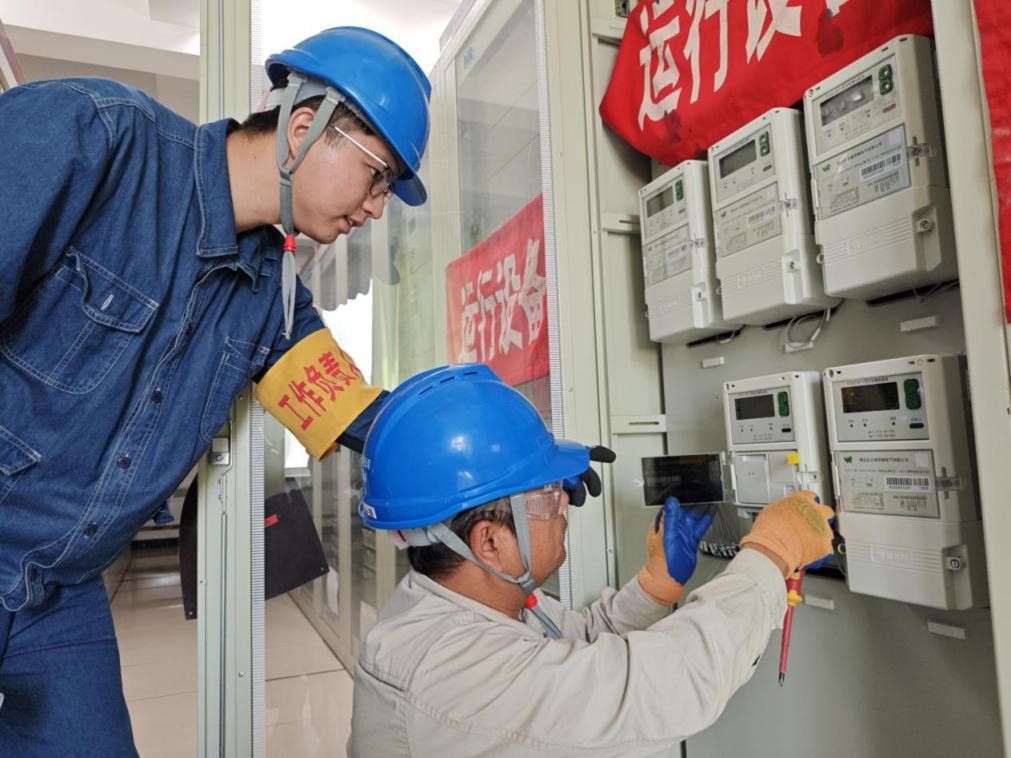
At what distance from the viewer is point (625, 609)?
1.53 metres

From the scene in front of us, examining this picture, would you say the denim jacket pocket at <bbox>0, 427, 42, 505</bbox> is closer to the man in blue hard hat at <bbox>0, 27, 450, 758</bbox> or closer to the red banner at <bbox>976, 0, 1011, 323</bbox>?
the man in blue hard hat at <bbox>0, 27, 450, 758</bbox>

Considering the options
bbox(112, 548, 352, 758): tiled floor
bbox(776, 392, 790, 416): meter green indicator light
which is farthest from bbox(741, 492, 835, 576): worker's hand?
bbox(112, 548, 352, 758): tiled floor

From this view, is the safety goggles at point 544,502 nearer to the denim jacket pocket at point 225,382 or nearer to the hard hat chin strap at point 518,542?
the hard hat chin strap at point 518,542

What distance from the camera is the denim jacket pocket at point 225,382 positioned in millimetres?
1390

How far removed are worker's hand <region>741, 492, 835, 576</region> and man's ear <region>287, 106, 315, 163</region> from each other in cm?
99

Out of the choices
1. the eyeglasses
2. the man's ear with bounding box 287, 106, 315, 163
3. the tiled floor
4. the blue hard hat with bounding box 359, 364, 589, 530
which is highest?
the man's ear with bounding box 287, 106, 315, 163

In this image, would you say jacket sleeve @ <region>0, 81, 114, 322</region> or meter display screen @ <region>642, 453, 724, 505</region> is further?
meter display screen @ <region>642, 453, 724, 505</region>

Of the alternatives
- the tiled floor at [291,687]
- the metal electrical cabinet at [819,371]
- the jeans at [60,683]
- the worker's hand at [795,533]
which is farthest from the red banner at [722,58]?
the jeans at [60,683]

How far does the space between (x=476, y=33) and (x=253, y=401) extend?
129 cm

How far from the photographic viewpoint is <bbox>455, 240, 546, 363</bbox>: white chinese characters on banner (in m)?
2.04

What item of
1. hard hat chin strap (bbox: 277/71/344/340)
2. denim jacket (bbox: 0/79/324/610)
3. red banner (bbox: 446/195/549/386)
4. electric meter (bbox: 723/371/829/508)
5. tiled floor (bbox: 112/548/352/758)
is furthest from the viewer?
red banner (bbox: 446/195/549/386)

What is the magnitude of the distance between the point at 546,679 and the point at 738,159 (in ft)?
3.82

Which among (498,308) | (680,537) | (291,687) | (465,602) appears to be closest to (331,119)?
(465,602)

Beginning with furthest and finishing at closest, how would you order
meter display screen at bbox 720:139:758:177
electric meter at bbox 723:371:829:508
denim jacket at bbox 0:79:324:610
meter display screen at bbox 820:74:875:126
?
meter display screen at bbox 720:139:758:177, electric meter at bbox 723:371:829:508, meter display screen at bbox 820:74:875:126, denim jacket at bbox 0:79:324:610
